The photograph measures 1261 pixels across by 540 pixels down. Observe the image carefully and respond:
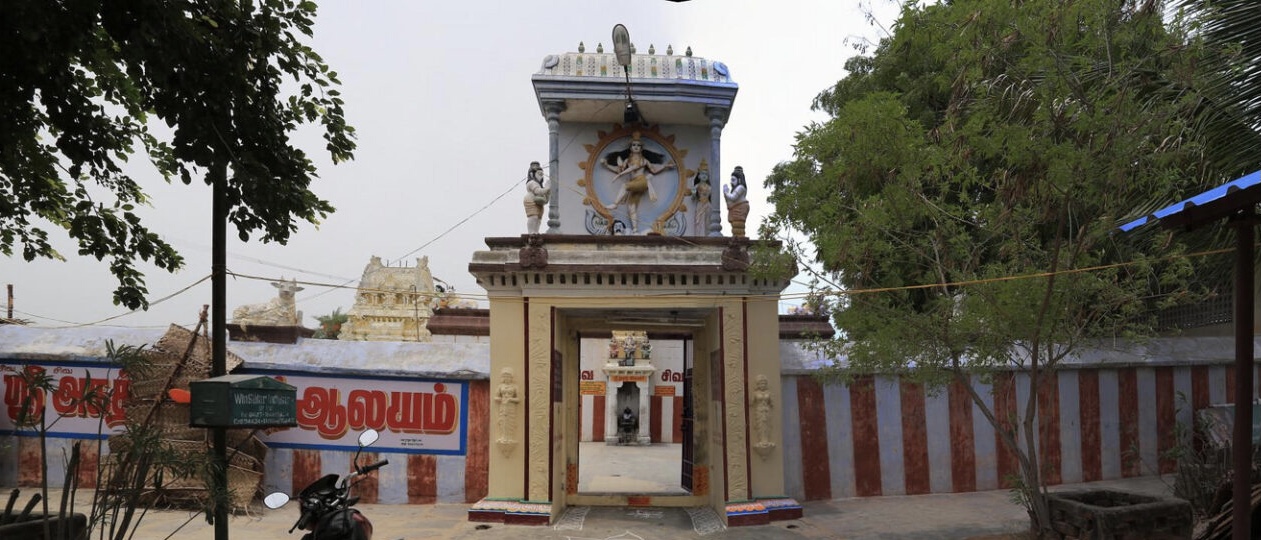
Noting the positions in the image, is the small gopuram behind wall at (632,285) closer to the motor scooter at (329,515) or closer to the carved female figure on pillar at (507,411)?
the carved female figure on pillar at (507,411)

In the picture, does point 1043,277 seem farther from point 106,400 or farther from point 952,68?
point 106,400

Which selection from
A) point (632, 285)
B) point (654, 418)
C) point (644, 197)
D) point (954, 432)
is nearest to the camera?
point (632, 285)

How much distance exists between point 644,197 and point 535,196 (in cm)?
195

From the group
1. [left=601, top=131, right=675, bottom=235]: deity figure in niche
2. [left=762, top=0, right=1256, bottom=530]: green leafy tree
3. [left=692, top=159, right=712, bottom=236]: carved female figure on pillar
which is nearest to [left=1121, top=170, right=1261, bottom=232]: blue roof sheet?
[left=762, top=0, right=1256, bottom=530]: green leafy tree

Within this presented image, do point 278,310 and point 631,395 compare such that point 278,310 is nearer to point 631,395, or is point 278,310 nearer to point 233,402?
point 631,395

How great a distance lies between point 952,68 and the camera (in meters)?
8.94

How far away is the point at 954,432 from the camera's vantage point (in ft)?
44.6

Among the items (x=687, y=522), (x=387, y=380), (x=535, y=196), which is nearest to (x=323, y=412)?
(x=387, y=380)

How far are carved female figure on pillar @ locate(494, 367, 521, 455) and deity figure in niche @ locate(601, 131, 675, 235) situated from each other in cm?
316

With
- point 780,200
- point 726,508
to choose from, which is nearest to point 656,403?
point 726,508

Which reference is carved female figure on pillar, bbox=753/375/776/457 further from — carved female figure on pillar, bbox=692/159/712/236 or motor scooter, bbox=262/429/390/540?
motor scooter, bbox=262/429/390/540

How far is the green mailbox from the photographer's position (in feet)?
20.5

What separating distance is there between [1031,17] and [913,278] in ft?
12.0

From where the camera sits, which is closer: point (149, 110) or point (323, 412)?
point (149, 110)
